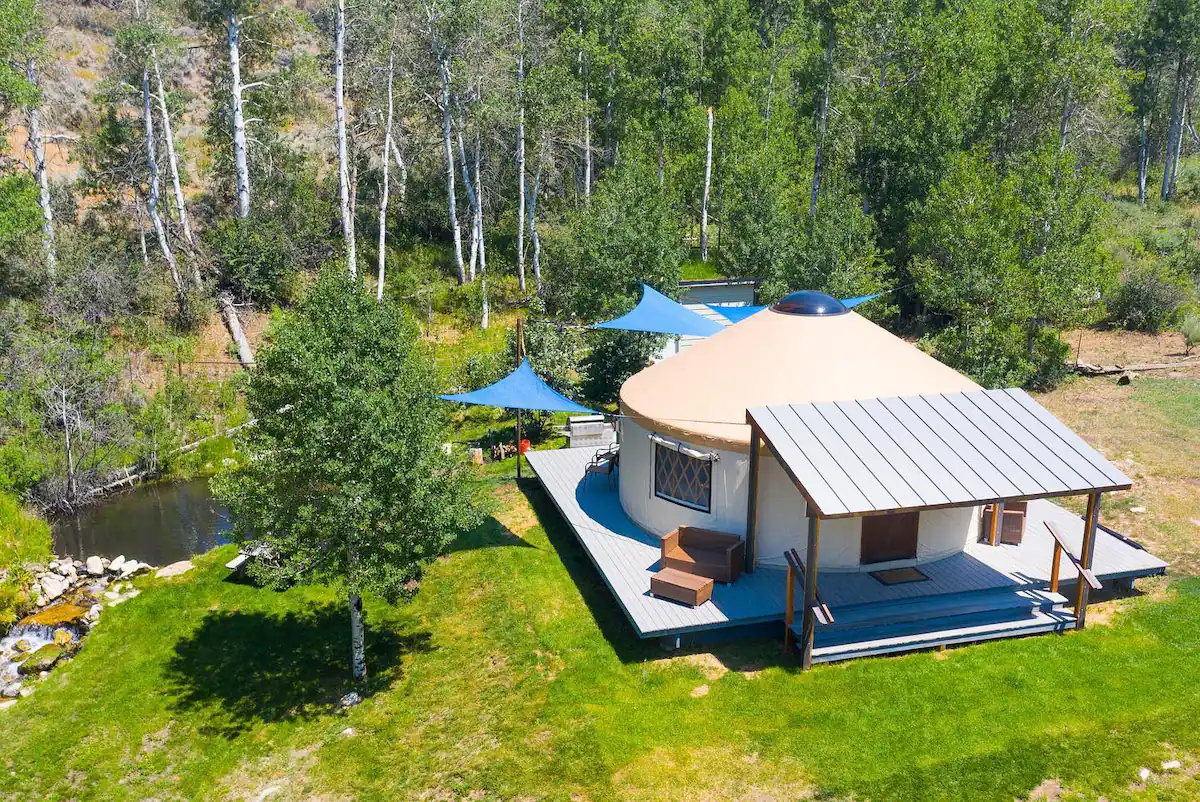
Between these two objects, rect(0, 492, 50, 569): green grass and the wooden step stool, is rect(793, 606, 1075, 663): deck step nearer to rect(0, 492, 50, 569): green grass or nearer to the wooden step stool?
the wooden step stool

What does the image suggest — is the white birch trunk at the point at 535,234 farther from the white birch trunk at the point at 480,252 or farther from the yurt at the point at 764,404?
the yurt at the point at 764,404

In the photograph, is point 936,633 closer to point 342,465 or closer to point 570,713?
point 570,713

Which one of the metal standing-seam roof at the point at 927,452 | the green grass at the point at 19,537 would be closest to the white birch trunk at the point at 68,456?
the green grass at the point at 19,537

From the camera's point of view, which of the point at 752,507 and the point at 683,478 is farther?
the point at 683,478

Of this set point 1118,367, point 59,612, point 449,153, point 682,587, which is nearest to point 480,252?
point 449,153

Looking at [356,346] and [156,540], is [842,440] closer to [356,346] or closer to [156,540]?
[356,346]
